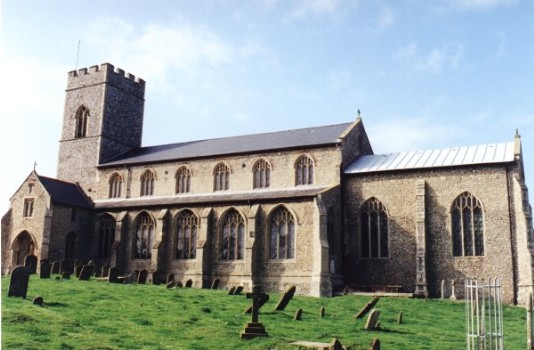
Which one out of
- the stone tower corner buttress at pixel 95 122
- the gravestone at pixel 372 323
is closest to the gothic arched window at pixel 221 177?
the stone tower corner buttress at pixel 95 122

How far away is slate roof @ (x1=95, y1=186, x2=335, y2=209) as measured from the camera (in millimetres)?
35128

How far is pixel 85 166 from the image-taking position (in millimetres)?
46156

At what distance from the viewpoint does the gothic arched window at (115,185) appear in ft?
144

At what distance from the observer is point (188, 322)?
18672 mm

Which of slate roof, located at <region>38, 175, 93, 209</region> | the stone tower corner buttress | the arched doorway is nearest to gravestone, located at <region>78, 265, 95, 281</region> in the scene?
slate roof, located at <region>38, 175, 93, 209</region>

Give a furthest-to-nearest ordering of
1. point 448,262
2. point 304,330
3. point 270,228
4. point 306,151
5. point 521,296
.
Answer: point 306,151 < point 270,228 < point 448,262 < point 521,296 < point 304,330

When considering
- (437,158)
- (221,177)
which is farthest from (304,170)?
(437,158)

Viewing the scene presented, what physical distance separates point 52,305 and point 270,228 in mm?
17284

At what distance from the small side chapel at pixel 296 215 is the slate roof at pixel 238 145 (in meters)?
0.19

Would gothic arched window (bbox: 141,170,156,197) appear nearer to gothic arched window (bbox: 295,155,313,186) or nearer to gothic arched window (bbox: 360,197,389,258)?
gothic arched window (bbox: 295,155,313,186)

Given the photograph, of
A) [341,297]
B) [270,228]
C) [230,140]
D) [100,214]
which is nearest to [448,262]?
[341,297]

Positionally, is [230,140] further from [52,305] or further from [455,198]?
[52,305]

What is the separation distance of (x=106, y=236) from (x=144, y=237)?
3.57 metres

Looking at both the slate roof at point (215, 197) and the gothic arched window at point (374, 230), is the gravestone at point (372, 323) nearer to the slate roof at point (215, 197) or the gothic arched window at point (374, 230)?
the slate roof at point (215, 197)
